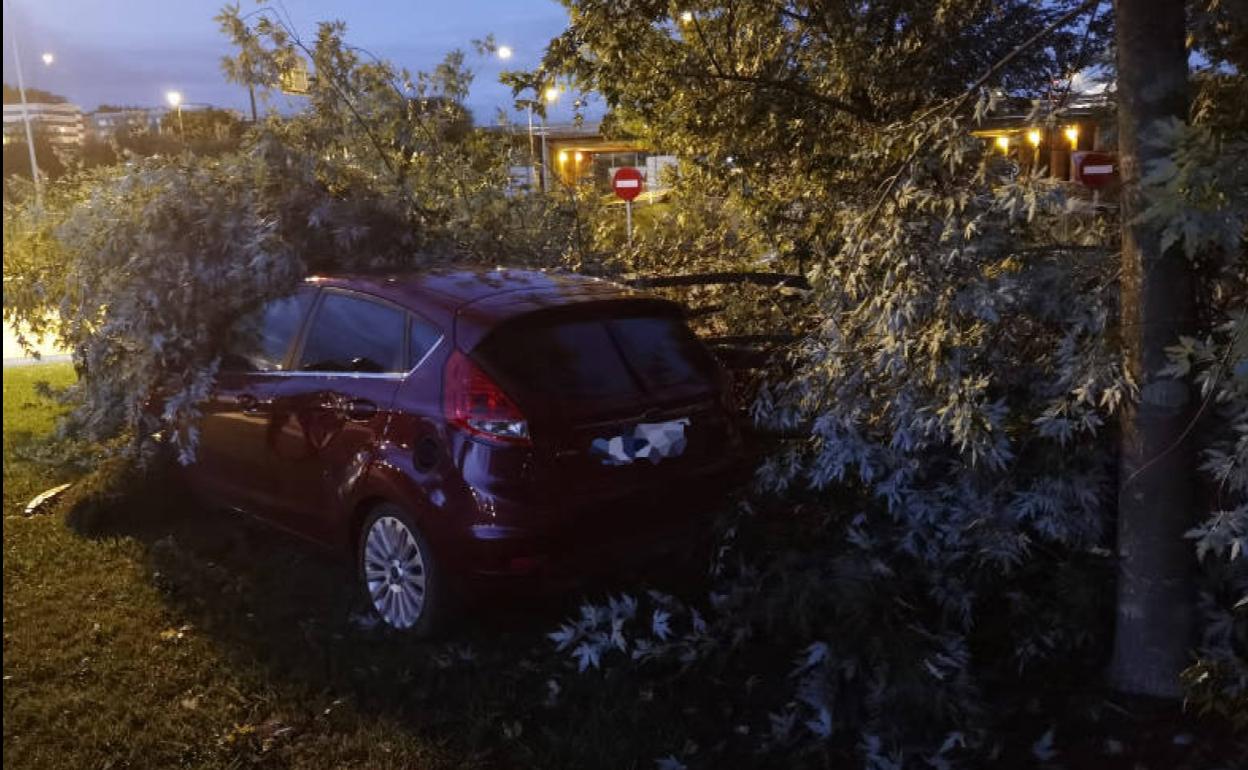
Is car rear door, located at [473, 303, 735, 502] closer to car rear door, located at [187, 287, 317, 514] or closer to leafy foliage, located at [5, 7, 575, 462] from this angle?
car rear door, located at [187, 287, 317, 514]

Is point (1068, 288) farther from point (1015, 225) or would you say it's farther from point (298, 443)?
point (298, 443)

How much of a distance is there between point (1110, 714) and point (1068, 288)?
59.5 inches

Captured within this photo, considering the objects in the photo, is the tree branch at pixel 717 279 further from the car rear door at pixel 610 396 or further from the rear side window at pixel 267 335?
the rear side window at pixel 267 335

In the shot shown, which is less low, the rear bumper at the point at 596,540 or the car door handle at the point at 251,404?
the car door handle at the point at 251,404

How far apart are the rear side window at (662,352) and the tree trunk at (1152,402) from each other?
1858 mm

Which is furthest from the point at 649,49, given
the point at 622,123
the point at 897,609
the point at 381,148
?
the point at 897,609

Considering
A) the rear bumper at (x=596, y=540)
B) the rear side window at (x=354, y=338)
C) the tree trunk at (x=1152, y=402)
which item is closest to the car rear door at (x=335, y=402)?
the rear side window at (x=354, y=338)

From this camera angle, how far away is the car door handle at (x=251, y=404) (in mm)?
5156

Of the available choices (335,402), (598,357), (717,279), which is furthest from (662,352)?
(717,279)

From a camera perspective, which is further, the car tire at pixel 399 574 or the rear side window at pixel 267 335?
the rear side window at pixel 267 335

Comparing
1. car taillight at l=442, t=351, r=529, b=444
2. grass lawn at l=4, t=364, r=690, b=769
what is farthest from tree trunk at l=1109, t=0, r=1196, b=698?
car taillight at l=442, t=351, r=529, b=444

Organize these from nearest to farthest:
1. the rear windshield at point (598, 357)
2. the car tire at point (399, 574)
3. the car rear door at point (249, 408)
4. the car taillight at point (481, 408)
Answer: the car taillight at point (481, 408)
the rear windshield at point (598, 357)
the car tire at point (399, 574)
the car rear door at point (249, 408)

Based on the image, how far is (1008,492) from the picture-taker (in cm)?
395

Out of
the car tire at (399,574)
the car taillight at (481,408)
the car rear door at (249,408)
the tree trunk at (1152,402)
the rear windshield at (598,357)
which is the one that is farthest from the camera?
the car rear door at (249,408)
